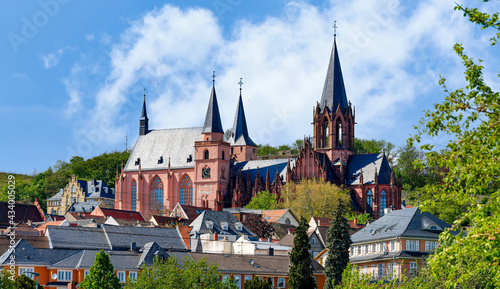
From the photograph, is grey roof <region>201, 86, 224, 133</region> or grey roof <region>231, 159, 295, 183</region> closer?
grey roof <region>231, 159, 295, 183</region>

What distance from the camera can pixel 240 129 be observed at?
497ft

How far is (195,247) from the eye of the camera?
78.6 metres

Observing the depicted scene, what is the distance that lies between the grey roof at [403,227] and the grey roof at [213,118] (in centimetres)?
6728

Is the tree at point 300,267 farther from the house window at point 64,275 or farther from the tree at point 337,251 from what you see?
the house window at point 64,275

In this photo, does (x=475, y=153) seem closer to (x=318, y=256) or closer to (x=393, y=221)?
(x=393, y=221)

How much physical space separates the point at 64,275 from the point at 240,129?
94.5 metres

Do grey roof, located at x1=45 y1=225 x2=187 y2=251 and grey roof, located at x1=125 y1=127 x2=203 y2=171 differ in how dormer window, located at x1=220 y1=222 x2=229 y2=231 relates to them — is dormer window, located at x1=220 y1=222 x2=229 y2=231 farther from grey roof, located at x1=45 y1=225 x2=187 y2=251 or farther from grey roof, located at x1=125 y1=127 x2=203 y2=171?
grey roof, located at x1=125 y1=127 x2=203 y2=171

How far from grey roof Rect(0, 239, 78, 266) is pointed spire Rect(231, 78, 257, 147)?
91103 mm

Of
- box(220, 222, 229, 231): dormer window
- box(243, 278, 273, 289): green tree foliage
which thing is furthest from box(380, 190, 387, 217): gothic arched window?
box(243, 278, 273, 289): green tree foliage

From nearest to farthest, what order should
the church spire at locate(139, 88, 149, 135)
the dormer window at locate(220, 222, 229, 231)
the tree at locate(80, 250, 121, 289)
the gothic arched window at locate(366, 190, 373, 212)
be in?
the tree at locate(80, 250, 121, 289), the dormer window at locate(220, 222, 229, 231), the gothic arched window at locate(366, 190, 373, 212), the church spire at locate(139, 88, 149, 135)

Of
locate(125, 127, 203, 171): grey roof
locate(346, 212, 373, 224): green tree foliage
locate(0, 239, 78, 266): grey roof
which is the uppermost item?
locate(125, 127, 203, 171): grey roof

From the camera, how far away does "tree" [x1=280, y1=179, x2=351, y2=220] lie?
11419 centimetres

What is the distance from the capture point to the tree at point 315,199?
375 feet

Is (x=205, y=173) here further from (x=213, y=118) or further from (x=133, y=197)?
(x=133, y=197)
